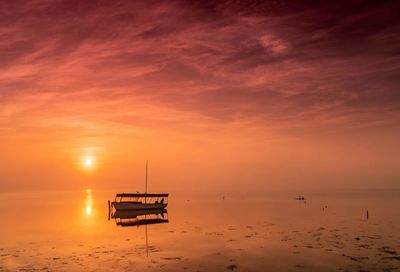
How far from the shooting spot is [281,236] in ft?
209

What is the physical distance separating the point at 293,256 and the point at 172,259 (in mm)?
13693

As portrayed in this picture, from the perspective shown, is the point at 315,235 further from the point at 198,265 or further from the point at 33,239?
the point at 33,239

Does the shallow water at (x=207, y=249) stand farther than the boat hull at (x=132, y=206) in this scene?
No

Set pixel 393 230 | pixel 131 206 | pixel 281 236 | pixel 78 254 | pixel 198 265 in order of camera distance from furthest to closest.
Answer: pixel 131 206
pixel 393 230
pixel 281 236
pixel 78 254
pixel 198 265

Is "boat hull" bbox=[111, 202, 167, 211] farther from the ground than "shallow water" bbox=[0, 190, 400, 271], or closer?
farther from the ground

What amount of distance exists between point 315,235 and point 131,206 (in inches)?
2816

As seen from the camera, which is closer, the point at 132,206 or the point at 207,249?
the point at 207,249

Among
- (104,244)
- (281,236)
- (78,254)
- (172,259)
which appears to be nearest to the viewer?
(172,259)

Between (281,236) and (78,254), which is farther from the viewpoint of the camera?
(281,236)

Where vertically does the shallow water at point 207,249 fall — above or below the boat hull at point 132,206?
below

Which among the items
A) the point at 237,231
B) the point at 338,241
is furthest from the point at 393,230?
the point at 237,231

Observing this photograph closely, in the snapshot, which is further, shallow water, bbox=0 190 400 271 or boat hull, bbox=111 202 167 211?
boat hull, bbox=111 202 167 211

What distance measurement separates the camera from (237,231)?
7175 cm

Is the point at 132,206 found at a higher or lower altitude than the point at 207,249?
higher
